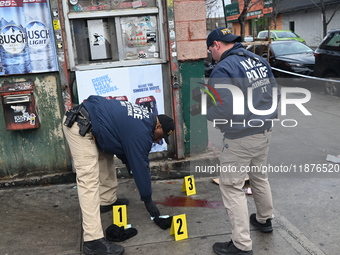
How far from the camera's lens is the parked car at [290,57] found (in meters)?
12.0

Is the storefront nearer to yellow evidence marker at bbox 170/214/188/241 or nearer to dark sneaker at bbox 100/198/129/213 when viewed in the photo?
dark sneaker at bbox 100/198/129/213

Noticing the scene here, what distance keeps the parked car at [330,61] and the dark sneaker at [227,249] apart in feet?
25.8

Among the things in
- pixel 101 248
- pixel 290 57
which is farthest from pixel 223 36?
pixel 290 57

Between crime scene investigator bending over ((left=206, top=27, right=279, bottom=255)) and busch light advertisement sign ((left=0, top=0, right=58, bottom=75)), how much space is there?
7.14 ft

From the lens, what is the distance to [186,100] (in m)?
4.98

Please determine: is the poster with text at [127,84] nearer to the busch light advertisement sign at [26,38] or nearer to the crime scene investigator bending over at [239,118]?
the busch light advertisement sign at [26,38]

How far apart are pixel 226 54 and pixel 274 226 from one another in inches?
67.4

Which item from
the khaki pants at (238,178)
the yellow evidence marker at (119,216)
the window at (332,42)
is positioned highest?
the window at (332,42)

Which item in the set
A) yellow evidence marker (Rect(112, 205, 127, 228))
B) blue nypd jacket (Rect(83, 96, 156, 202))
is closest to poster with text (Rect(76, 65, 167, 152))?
blue nypd jacket (Rect(83, 96, 156, 202))

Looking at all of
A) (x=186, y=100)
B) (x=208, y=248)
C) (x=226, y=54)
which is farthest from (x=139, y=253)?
(x=186, y=100)

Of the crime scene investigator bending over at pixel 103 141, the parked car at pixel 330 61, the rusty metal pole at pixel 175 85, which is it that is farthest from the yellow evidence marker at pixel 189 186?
the parked car at pixel 330 61

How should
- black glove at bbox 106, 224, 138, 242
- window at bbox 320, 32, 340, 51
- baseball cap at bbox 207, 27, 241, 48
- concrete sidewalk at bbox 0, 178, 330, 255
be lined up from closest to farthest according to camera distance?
1. baseball cap at bbox 207, 27, 241, 48
2. concrete sidewalk at bbox 0, 178, 330, 255
3. black glove at bbox 106, 224, 138, 242
4. window at bbox 320, 32, 340, 51

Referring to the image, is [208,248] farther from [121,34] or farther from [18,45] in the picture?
[18,45]

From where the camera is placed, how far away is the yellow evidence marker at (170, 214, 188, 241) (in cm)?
351
